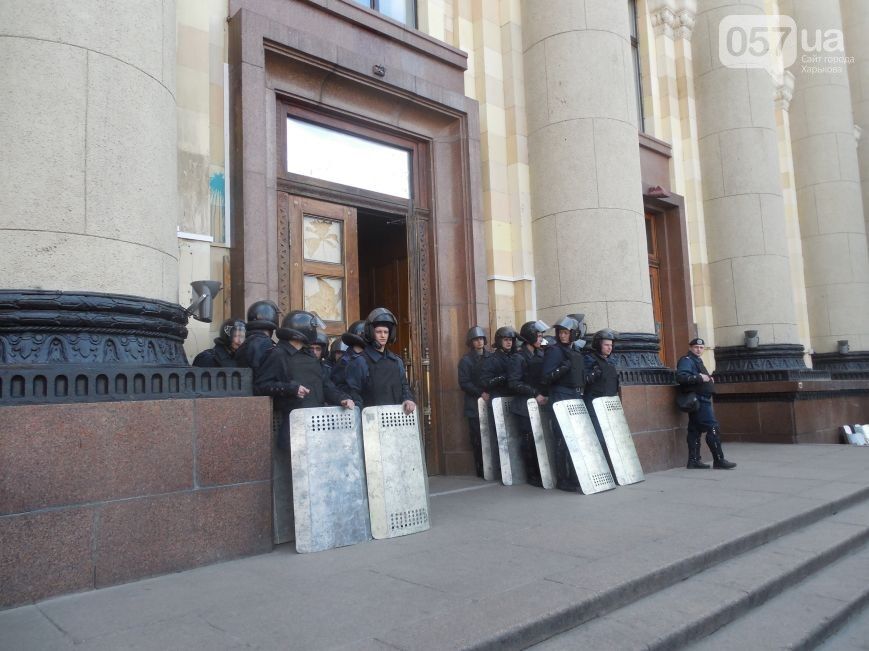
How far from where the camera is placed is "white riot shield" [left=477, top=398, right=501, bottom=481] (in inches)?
342

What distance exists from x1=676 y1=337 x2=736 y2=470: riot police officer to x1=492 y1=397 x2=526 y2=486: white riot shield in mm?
2527

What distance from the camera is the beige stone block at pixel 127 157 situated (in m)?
4.83

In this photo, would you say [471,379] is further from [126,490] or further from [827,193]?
[827,193]

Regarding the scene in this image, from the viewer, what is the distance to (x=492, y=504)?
691 centimetres

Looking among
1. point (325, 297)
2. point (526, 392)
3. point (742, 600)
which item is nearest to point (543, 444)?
point (526, 392)

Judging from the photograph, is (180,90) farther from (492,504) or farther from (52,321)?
(492,504)

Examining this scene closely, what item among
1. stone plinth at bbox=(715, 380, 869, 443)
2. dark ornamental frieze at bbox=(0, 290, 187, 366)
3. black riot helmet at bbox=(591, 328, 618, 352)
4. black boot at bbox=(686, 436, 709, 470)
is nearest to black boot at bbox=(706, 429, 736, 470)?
black boot at bbox=(686, 436, 709, 470)

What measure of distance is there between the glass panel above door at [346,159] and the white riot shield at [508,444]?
11.5 ft

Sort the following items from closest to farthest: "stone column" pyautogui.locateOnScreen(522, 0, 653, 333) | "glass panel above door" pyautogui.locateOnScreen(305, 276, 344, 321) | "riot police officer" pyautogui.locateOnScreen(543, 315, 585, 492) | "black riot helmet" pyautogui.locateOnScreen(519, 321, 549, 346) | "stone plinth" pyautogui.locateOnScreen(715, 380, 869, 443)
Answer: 1. "riot police officer" pyautogui.locateOnScreen(543, 315, 585, 492)
2. "glass panel above door" pyautogui.locateOnScreen(305, 276, 344, 321)
3. "black riot helmet" pyautogui.locateOnScreen(519, 321, 549, 346)
4. "stone column" pyautogui.locateOnScreen(522, 0, 653, 333)
5. "stone plinth" pyautogui.locateOnScreen(715, 380, 869, 443)

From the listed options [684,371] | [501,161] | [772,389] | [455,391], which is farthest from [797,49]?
[455,391]

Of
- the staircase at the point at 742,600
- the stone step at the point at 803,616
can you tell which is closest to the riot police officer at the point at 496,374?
the staircase at the point at 742,600

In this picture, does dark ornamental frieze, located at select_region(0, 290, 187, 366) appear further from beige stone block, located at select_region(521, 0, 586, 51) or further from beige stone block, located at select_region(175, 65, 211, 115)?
beige stone block, located at select_region(521, 0, 586, 51)

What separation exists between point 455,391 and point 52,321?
234 inches

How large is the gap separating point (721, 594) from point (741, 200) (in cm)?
→ 1138
